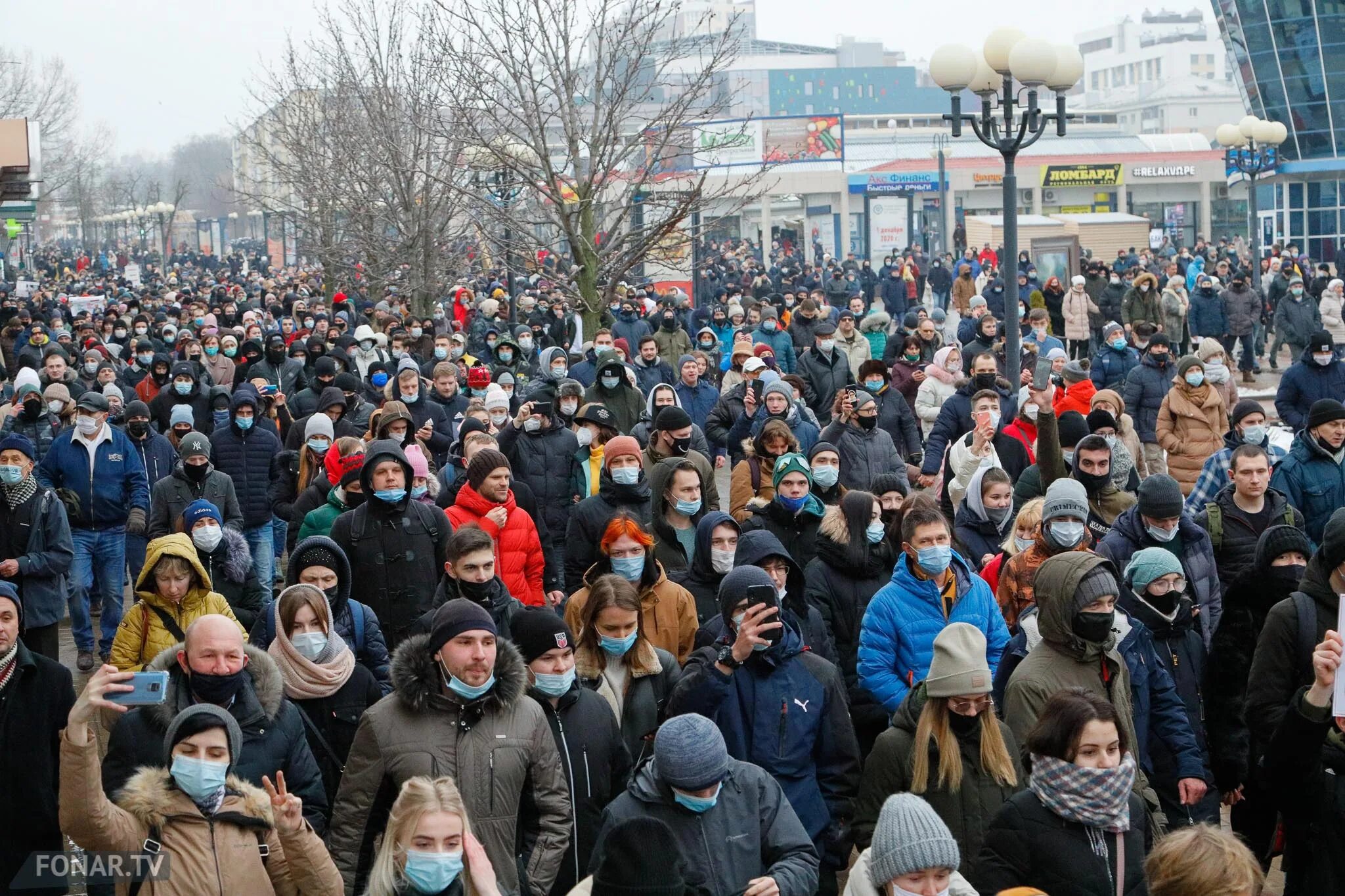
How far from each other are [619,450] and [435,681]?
393 centimetres

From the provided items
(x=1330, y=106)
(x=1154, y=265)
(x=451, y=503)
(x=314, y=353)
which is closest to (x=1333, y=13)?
(x=1330, y=106)

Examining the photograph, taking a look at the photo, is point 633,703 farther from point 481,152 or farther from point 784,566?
point 481,152

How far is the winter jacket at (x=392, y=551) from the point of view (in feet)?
27.5

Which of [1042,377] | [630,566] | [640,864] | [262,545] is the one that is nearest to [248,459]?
[262,545]

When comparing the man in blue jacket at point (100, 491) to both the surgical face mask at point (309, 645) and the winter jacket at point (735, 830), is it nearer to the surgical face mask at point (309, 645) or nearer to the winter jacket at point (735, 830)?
the surgical face mask at point (309, 645)

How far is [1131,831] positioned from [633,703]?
6.71ft

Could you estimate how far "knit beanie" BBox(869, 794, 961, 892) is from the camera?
4.27m

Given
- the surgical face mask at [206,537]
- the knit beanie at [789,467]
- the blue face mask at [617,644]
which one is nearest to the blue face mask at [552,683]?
the blue face mask at [617,644]

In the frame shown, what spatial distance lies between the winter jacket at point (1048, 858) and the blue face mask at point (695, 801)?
2.53 ft

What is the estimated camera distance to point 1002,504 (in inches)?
346

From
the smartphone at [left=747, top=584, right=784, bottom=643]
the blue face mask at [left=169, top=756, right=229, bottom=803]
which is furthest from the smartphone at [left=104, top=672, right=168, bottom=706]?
the smartphone at [left=747, top=584, right=784, bottom=643]

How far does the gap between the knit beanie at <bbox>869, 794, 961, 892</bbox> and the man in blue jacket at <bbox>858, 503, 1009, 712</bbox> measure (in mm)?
2202

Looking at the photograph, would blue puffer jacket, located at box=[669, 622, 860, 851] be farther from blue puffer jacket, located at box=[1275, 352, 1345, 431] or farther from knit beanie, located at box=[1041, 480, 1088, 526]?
blue puffer jacket, located at box=[1275, 352, 1345, 431]

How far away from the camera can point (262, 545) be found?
12070mm
